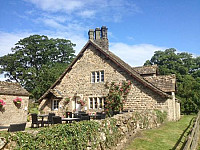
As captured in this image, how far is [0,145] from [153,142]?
259 inches

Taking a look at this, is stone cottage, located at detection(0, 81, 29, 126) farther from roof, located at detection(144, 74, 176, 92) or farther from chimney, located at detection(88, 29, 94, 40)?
roof, located at detection(144, 74, 176, 92)

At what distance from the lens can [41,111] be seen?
19.3 meters

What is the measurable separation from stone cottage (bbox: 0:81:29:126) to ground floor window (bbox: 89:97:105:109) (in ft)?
20.8

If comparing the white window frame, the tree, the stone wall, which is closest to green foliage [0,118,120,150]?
the white window frame

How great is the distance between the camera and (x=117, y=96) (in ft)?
49.9

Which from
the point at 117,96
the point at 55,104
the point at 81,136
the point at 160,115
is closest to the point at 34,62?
the point at 55,104

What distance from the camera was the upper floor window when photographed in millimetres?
17250

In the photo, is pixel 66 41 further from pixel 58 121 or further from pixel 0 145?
pixel 0 145

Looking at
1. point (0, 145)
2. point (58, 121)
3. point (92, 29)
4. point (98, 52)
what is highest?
point (92, 29)

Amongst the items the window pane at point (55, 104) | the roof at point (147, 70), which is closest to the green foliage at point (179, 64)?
the roof at point (147, 70)

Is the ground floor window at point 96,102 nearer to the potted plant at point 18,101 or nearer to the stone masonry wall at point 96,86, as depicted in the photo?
the stone masonry wall at point 96,86

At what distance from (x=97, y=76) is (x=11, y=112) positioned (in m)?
8.50

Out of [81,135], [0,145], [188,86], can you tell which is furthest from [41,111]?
[188,86]

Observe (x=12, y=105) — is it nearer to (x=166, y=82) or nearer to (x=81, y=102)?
(x=81, y=102)
